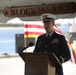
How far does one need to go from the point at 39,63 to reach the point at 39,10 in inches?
58.4

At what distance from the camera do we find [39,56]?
2.76 metres

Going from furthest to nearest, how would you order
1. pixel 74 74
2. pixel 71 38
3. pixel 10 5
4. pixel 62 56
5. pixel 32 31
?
pixel 74 74 → pixel 71 38 → pixel 32 31 → pixel 10 5 → pixel 62 56

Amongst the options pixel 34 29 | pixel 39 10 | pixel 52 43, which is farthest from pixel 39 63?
pixel 34 29

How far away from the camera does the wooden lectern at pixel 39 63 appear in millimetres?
2730

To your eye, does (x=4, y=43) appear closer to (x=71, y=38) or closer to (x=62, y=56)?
(x=71, y=38)

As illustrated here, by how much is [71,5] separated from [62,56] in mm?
1061

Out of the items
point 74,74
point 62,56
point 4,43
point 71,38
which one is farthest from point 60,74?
point 4,43

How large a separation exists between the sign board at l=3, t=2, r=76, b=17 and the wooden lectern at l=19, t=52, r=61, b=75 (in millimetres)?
1292

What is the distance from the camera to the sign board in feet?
12.9

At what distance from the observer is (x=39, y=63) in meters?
2.77

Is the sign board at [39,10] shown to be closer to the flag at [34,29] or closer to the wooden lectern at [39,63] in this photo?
the wooden lectern at [39,63]

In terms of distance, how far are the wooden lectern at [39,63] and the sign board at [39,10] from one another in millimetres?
1292

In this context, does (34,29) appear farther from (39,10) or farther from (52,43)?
(52,43)

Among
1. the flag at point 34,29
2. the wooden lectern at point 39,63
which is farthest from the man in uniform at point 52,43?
the flag at point 34,29
